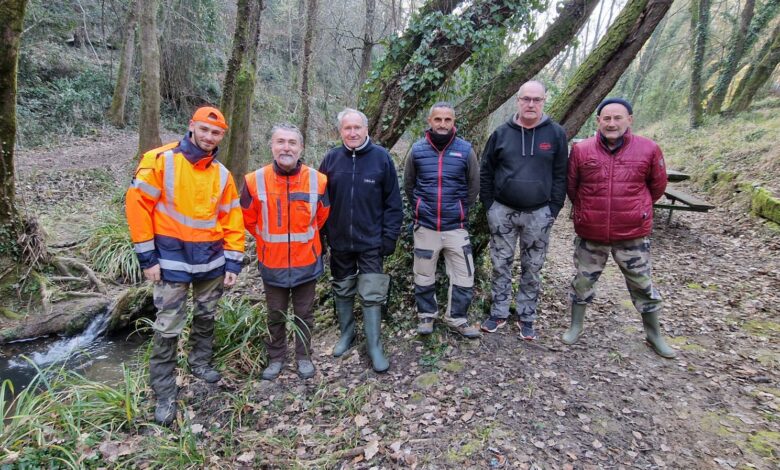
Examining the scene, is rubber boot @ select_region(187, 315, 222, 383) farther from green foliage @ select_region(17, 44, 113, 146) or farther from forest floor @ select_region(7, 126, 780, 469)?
green foliage @ select_region(17, 44, 113, 146)

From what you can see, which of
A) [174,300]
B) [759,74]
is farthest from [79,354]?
[759,74]

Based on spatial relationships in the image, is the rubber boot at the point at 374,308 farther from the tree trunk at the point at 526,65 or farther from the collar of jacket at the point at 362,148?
the tree trunk at the point at 526,65

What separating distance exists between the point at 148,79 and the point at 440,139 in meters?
9.83

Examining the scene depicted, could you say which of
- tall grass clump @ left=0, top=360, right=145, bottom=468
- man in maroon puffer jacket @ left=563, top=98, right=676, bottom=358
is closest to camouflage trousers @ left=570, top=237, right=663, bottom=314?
man in maroon puffer jacket @ left=563, top=98, right=676, bottom=358

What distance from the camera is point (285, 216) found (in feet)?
10.9

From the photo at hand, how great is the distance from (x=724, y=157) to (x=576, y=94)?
338 inches

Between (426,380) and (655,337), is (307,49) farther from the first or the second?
(655,337)

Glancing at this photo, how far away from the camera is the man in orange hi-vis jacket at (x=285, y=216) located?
10.7 feet

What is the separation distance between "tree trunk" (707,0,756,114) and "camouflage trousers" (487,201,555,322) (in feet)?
53.4

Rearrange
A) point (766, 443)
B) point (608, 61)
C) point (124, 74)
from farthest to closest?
1. point (124, 74)
2. point (608, 61)
3. point (766, 443)

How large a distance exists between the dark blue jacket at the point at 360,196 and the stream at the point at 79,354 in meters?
3.04

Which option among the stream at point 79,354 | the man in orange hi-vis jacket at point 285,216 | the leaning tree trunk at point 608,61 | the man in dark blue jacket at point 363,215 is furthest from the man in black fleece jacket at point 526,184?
the stream at point 79,354

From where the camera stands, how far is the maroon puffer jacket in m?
3.42

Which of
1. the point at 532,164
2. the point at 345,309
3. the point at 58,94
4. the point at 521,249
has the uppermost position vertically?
the point at 58,94
